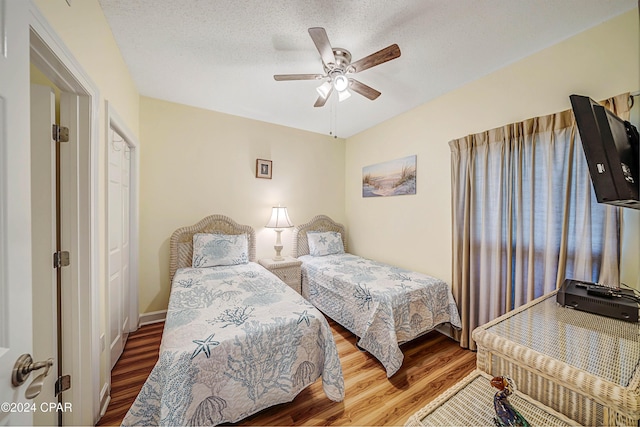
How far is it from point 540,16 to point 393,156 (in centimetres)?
177

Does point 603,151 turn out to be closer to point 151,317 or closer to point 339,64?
point 339,64

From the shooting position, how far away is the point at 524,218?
1.90 m

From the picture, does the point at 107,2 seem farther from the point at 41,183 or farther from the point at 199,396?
the point at 199,396

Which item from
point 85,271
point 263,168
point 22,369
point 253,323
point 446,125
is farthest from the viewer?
point 263,168

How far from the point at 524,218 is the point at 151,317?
3915mm

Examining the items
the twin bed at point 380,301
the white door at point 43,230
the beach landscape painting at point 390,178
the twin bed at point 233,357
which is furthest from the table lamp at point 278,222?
the white door at point 43,230

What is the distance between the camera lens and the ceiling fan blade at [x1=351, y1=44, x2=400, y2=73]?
1467 millimetres

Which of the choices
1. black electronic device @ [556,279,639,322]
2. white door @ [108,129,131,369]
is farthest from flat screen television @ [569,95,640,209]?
white door @ [108,129,131,369]

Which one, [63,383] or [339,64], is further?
[339,64]

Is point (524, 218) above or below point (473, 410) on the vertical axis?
above

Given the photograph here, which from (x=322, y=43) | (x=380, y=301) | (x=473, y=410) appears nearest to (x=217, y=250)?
(x=380, y=301)

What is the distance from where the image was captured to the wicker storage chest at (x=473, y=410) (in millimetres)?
688

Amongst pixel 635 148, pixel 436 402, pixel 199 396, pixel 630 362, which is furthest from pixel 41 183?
pixel 635 148

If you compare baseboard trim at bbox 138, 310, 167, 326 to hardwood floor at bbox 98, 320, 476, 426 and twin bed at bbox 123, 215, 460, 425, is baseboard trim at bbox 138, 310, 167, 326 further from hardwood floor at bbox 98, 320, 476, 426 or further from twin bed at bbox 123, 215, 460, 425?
twin bed at bbox 123, 215, 460, 425
